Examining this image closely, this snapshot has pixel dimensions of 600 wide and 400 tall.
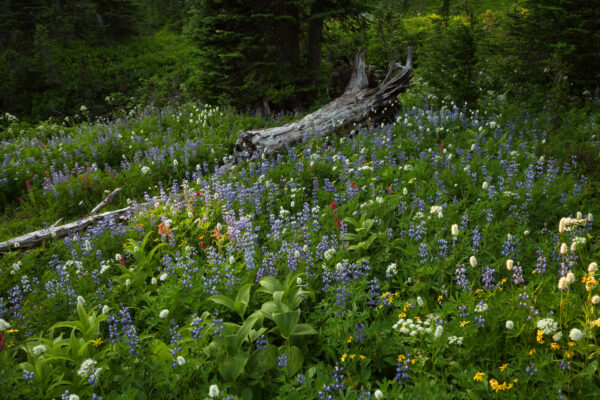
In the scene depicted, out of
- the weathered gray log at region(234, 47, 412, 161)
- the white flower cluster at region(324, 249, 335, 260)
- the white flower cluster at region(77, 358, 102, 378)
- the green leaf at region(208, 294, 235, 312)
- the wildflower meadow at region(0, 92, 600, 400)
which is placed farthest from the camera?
the weathered gray log at region(234, 47, 412, 161)

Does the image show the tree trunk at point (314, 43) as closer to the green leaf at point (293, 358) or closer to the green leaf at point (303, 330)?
the green leaf at point (303, 330)

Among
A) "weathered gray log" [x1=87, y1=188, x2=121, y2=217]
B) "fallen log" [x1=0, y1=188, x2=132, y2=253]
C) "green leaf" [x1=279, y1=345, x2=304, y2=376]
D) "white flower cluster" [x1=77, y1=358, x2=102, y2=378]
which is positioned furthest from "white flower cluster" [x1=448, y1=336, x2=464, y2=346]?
"weathered gray log" [x1=87, y1=188, x2=121, y2=217]

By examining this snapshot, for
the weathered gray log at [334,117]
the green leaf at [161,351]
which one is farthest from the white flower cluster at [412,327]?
the weathered gray log at [334,117]

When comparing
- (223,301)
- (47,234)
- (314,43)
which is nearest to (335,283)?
(223,301)

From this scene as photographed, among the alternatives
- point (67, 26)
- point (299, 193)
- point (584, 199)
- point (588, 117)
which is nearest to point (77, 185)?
point (299, 193)

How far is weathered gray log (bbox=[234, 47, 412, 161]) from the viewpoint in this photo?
8.54 meters

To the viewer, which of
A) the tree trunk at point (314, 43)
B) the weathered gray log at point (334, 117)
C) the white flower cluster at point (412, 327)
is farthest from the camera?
the tree trunk at point (314, 43)

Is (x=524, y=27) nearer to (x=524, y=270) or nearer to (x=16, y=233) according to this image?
(x=524, y=270)

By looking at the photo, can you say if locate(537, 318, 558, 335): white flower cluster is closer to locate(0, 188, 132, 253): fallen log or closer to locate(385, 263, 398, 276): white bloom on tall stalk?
locate(385, 263, 398, 276): white bloom on tall stalk

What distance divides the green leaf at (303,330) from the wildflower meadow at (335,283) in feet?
0.04

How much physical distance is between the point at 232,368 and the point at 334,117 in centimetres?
753

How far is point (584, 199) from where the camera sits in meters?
5.18

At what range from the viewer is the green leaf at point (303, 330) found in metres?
3.28

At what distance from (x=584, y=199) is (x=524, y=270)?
2092 mm
